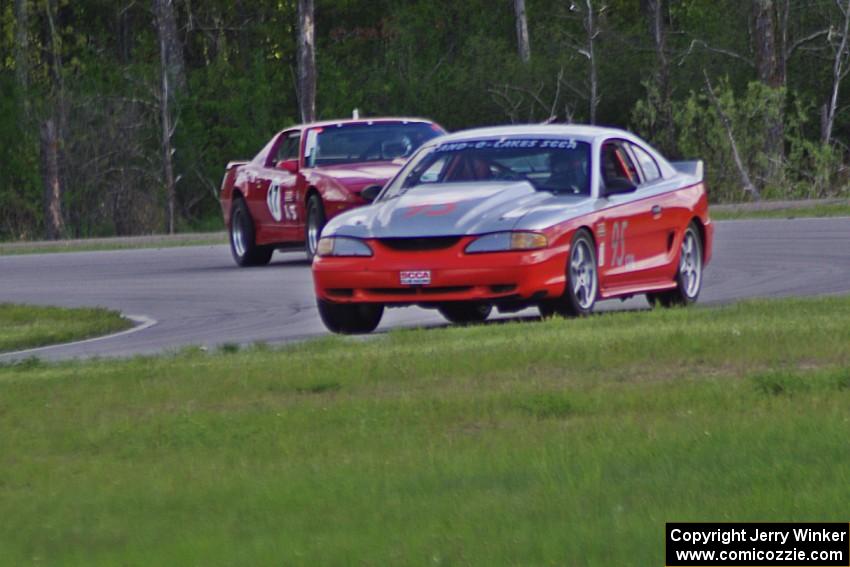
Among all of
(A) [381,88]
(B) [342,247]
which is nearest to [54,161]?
(A) [381,88]

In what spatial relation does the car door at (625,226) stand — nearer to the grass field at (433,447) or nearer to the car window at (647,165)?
the car window at (647,165)

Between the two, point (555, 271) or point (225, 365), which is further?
point (555, 271)

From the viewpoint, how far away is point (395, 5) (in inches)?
2288

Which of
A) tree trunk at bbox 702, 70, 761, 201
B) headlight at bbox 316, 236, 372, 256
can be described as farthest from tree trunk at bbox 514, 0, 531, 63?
headlight at bbox 316, 236, 372, 256

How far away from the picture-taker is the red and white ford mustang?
12.7m

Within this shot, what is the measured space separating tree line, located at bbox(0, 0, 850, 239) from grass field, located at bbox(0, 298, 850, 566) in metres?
22.5

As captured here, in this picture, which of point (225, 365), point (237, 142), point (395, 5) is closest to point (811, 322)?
point (225, 365)

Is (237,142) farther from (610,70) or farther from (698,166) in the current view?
(698,166)

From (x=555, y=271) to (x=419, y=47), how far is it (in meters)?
42.3

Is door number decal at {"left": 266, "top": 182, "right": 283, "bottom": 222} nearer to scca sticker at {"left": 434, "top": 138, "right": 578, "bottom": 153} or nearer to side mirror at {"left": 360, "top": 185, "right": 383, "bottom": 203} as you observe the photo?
side mirror at {"left": 360, "top": 185, "right": 383, "bottom": 203}

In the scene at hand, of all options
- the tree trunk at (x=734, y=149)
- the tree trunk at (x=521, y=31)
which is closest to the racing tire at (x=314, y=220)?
the tree trunk at (x=734, y=149)

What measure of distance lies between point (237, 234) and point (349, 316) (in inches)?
364

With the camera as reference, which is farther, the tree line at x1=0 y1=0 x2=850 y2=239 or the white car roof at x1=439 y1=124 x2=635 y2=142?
the tree line at x1=0 y1=0 x2=850 y2=239

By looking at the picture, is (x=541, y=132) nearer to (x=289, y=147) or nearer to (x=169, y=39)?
(x=289, y=147)
